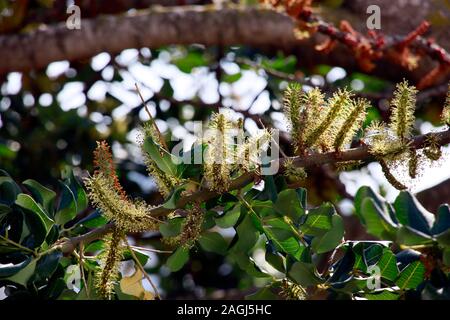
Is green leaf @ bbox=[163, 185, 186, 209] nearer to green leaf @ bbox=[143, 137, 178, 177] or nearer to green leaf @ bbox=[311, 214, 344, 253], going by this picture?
green leaf @ bbox=[143, 137, 178, 177]

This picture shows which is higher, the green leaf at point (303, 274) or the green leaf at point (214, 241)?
the green leaf at point (303, 274)

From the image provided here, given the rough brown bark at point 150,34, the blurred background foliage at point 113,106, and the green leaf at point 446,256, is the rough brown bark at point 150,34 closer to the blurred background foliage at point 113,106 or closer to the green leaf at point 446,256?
the blurred background foliage at point 113,106

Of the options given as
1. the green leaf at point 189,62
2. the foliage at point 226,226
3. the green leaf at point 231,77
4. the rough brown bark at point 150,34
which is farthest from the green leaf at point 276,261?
the green leaf at point 189,62

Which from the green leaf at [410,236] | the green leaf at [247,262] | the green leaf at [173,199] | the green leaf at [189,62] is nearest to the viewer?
the green leaf at [410,236]

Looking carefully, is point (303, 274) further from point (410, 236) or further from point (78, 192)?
→ point (78, 192)

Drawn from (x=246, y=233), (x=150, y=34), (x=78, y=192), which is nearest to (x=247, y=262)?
(x=246, y=233)

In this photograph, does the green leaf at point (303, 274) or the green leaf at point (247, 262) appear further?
the green leaf at point (247, 262)
